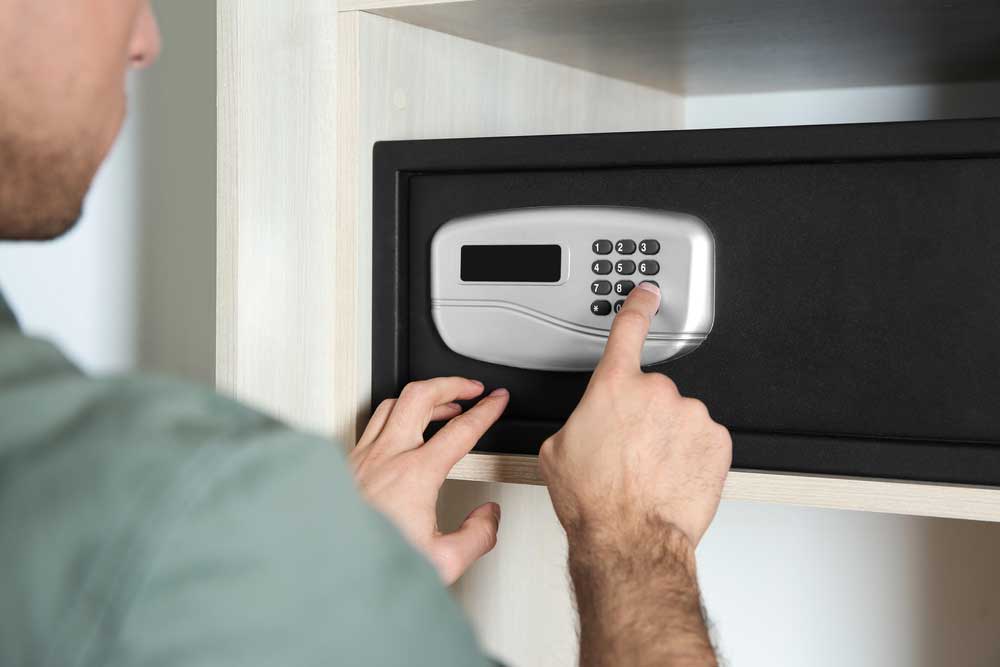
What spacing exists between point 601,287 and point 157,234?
56 centimetres

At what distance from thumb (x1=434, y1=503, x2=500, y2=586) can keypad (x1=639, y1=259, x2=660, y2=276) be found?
0.61 feet

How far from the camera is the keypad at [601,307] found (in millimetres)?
644

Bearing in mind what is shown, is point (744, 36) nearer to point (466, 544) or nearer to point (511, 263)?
point (511, 263)

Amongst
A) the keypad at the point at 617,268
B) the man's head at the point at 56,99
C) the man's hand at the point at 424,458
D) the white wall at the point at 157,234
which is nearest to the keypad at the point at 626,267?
the keypad at the point at 617,268

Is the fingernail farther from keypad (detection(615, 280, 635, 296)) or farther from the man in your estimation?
the man

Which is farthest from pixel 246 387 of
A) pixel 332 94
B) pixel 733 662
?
pixel 733 662

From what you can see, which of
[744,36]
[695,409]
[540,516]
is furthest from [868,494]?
[540,516]

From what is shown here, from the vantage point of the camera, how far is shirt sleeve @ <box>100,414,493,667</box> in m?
0.28

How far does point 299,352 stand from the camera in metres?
0.70

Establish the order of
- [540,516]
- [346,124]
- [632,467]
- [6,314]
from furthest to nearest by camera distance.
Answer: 1. [540,516]
2. [346,124]
3. [632,467]
4. [6,314]

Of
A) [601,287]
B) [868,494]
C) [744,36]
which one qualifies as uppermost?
[744,36]

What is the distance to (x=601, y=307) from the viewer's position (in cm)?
65

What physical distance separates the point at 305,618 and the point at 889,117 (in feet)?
2.72

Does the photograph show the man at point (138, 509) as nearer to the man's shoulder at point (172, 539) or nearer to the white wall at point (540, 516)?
the man's shoulder at point (172, 539)
